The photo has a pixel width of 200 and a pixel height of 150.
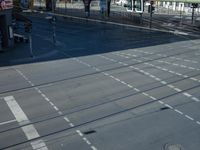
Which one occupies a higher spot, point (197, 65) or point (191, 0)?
point (191, 0)

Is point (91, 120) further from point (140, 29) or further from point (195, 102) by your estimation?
point (140, 29)

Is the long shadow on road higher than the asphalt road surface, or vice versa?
the long shadow on road

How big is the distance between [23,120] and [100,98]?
5305 mm

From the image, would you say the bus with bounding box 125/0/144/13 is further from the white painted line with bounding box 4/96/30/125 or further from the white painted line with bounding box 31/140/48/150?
the white painted line with bounding box 31/140/48/150

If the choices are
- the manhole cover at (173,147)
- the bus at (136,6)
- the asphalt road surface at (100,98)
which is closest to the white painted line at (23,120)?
the asphalt road surface at (100,98)

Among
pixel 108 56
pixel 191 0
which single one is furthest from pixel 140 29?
pixel 108 56

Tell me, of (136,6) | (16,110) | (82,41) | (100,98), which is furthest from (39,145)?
(136,6)

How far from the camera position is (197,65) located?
95.7ft

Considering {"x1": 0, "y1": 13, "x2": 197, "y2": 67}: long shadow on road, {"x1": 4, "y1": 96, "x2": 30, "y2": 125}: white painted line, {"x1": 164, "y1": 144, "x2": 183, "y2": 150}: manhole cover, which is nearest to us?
{"x1": 164, "y1": 144, "x2": 183, "y2": 150}: manhole cover

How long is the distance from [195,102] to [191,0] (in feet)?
124

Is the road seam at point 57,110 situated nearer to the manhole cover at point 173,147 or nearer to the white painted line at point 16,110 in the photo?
the white painted line at point 16,110

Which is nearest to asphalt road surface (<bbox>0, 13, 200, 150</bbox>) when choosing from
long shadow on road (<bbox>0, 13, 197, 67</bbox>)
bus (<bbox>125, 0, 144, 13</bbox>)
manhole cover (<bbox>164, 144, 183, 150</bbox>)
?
manhole cover (<bbox>164, 144, 183, 150</bbox>)

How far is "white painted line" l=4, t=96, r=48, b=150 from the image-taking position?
570 inches

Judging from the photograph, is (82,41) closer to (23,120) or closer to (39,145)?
(23,120)
